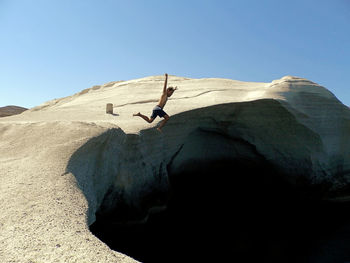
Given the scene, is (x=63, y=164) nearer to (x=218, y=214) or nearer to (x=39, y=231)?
(x=39, y=231)

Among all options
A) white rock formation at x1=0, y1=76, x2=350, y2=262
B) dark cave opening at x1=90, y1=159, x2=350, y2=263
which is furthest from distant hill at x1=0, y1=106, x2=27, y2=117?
dark cave opening at x1=90, y1=159, x2=350, y2=263

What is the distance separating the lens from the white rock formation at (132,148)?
3.39 metres

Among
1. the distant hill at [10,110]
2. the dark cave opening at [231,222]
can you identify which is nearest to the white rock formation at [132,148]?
the dark cave opening at [231,222]

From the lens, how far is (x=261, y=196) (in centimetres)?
1366

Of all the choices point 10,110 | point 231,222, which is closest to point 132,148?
point 231,222

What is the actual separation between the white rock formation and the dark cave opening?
715 millimetres

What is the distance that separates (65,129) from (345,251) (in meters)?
7.62

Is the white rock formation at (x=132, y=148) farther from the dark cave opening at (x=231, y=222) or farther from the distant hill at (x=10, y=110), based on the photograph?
the distant hill at (x=10, y=110)

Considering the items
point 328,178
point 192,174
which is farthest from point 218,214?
point 328,178

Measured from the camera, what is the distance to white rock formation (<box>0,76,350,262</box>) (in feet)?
11.1

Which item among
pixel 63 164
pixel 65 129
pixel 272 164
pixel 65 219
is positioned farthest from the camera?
pixel 272 164

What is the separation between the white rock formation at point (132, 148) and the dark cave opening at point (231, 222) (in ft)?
2.35

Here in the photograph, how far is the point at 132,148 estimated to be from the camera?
7980 mm

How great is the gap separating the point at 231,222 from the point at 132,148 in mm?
4770
